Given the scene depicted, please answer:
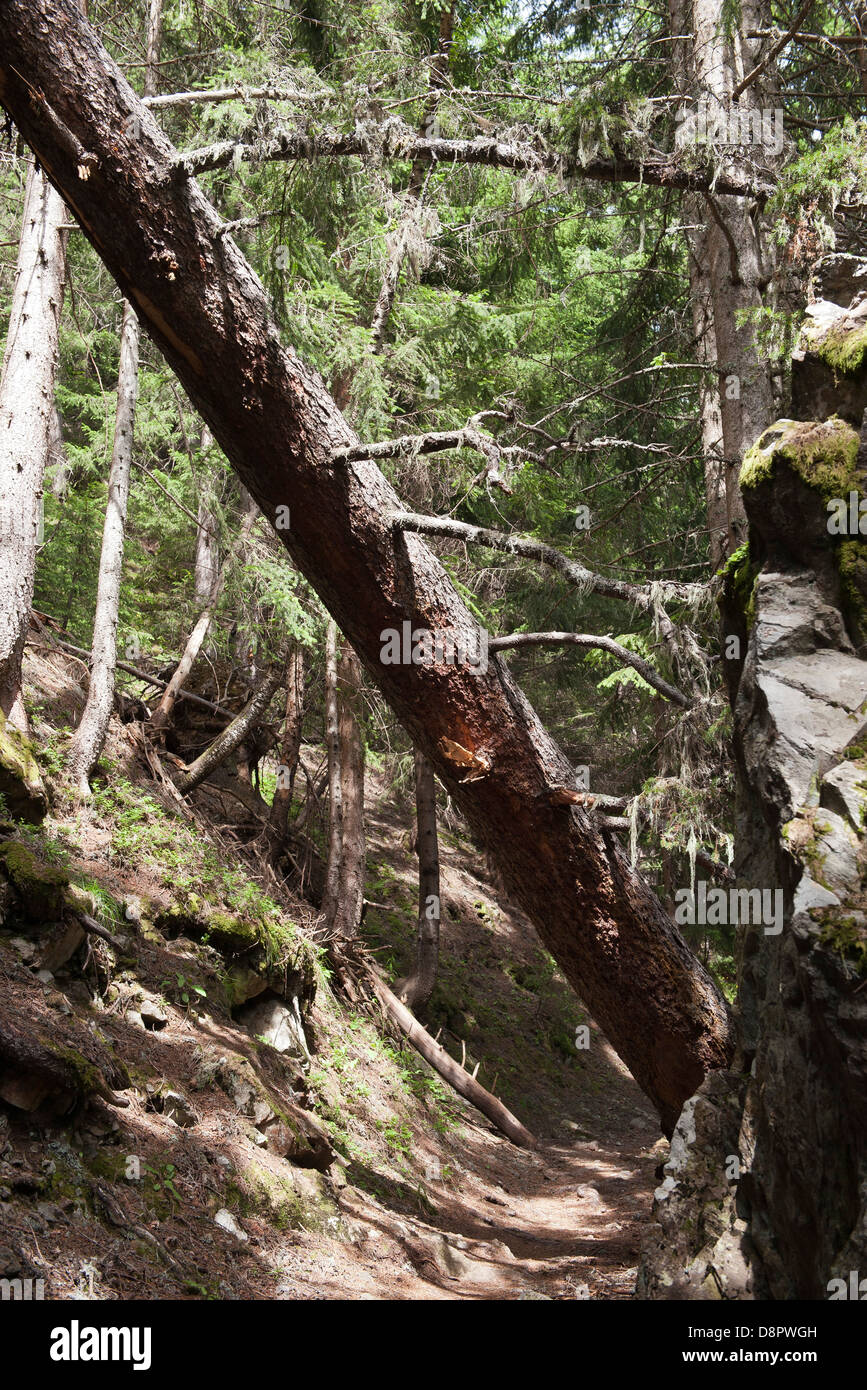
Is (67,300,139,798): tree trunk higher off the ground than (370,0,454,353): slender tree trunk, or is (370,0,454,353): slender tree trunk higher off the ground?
(370,0,454,353): slender tree trunk

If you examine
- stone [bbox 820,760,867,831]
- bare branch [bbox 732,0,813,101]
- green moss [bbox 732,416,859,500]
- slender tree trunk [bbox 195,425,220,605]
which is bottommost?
stone [bbox 820,760,867,831]

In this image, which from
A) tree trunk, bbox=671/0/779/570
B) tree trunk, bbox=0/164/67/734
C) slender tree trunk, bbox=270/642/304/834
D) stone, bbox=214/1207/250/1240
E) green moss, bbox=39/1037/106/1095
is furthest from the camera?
slender tree trunk, bbox=270/642/304/834

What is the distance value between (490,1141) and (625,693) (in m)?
5.25

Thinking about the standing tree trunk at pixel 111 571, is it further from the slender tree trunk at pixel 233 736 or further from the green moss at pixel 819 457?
the green moss at pixel 819 457

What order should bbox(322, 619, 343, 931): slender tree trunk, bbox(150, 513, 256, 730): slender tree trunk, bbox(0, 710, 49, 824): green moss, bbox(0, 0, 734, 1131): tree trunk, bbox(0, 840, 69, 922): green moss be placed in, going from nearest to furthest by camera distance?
bbox(0, 0, 734, 1131): tree trunk < bbox(0, 840, 69, 922): green moss < bbox(0, 710, 49, 824): green moss < bbox(150, 513, 256, 730): slender tree trunk < bbox(322, 619, 343, 931): slender tree trunk

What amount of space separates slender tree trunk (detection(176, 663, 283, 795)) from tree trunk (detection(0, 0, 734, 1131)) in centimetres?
562

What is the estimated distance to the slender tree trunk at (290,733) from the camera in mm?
10867

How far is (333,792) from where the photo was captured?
10961 millimetres

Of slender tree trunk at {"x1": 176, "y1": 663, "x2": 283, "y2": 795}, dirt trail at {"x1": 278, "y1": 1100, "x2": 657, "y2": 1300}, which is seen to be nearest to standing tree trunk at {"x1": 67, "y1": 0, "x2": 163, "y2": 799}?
slender tree trunk at {"x1": 176, "y1": 663, "x2": 283, "y2": 795}

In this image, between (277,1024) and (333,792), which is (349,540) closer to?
(277,1024)

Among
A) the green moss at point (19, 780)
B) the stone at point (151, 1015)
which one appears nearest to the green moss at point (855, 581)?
the stone at point (151, 1015)

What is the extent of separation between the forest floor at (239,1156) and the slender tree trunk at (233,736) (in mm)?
702

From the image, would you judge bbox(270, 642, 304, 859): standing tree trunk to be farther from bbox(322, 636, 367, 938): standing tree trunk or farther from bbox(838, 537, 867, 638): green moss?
bbox(838, 537, 867, 638): green moss

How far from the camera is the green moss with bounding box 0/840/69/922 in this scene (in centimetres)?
559
